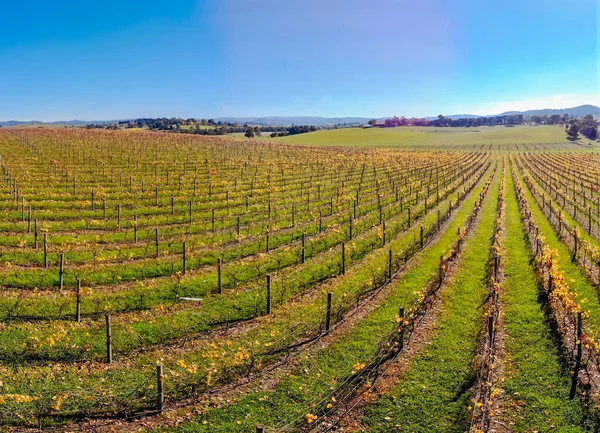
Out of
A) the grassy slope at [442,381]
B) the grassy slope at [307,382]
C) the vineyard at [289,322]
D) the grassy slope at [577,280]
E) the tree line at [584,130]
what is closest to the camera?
the grassy slope at [307,382]

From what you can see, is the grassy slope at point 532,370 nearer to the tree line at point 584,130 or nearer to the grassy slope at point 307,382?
the grassy slope at point 307,382

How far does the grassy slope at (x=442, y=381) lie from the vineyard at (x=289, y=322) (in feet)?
0.17

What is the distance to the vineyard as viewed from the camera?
32.9ft

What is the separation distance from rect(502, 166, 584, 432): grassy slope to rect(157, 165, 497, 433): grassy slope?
360 centimetres

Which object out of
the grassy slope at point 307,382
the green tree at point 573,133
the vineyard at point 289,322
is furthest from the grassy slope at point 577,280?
the green tree at point 573,133

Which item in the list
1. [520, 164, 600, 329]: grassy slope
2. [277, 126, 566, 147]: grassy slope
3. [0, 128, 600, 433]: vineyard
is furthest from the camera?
[277, 126, 566, 147]: grassy slope

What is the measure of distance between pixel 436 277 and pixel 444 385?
27.8 feet

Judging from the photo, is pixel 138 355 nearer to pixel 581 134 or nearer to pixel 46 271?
pixel 46 271

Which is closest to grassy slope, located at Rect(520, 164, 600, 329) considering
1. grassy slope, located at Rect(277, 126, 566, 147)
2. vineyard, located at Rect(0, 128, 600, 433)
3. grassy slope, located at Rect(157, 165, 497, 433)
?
vineyard, located at Rect(0, 128, 600, 433)

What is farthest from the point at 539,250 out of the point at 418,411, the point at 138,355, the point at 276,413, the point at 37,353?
the point at 37,353

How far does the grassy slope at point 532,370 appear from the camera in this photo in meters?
9.75

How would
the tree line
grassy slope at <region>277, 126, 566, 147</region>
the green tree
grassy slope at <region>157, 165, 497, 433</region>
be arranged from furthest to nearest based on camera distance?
the green tree
the tree line
grassy slope at <region>277, 126, 566, 147</region>
grassy slope at <region>157, 165, 497, 433</region>

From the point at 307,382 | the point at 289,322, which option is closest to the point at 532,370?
the point at 307,382

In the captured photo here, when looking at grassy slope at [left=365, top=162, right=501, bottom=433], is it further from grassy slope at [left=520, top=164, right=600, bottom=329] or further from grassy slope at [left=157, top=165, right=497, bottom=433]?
grassy slope at [left=520, top=164, right=600, bottom=329]
